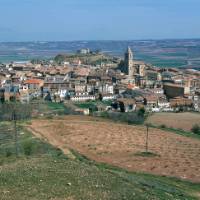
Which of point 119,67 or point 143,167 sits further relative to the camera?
point 119,67

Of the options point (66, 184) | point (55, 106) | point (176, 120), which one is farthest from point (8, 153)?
point (55, 106)

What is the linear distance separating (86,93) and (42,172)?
4448cm

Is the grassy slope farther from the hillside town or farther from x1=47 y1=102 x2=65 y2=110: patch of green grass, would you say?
the hillside town

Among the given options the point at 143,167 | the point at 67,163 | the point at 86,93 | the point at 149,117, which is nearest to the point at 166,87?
the point at 86,93

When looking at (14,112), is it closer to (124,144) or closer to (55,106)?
(124,144)

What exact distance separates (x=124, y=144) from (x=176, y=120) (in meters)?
15.7

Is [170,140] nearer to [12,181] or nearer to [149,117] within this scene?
[149,117]

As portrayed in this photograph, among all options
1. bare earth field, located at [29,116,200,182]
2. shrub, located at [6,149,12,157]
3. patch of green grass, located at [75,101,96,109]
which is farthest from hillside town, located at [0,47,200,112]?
shrub, located at [6,149,12,157]

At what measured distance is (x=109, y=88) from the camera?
202ft

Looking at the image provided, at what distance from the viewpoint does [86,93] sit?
5878 cm

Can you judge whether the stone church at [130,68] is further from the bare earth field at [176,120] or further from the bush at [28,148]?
the bush at [28,148]

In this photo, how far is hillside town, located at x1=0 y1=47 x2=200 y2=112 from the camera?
171 ft

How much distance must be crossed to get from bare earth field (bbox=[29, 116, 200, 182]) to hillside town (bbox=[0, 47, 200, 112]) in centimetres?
1539

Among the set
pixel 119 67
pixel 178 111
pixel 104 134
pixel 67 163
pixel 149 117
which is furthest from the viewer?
pixel 119 67
